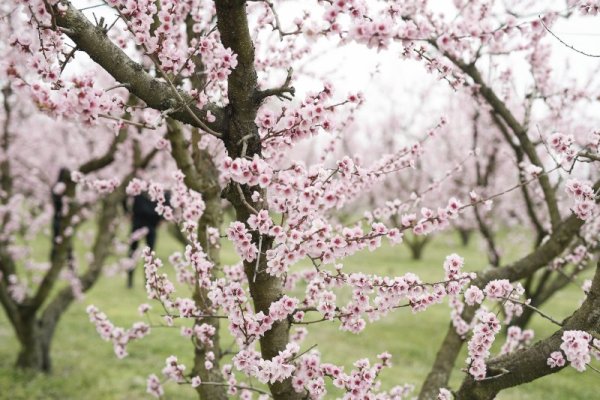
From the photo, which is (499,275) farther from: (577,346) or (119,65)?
(119,65)

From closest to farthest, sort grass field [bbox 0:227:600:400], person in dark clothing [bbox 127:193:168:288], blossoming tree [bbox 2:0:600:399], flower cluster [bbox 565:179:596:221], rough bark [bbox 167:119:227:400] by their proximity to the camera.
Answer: blossoming tree [bbox 2:0:600:399] < flower cluster [bbox 565:179:596:221] < rough bark [bbox 167:119:227:400] < grass field [bbox 0:227:600:400] < person in dark clothing [bbox 127:193:168:288]

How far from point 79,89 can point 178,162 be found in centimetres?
223

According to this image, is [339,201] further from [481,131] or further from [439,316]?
[481,131]

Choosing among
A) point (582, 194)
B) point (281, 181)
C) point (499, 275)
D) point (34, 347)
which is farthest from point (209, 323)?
point (34, 347)

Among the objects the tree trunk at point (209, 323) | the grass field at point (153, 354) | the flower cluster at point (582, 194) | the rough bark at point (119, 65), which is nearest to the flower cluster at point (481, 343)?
the flower cluster at point (582, 194)

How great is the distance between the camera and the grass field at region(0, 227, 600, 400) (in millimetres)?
6562

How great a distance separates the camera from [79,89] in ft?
6.44

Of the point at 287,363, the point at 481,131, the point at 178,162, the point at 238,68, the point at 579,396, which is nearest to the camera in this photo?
the point at 238,68

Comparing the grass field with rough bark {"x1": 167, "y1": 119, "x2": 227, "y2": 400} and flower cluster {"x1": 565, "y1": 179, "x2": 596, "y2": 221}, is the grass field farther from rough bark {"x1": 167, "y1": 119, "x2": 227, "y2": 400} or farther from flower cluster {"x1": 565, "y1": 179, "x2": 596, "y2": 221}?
flower cluster {"x1": 565, "y1": 179, "x2": 596, "y2": 221}

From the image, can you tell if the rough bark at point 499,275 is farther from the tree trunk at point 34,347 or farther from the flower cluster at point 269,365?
the tree trunk at point 34,347

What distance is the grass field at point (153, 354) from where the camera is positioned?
656 cm

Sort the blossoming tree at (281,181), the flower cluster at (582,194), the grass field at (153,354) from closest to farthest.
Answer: the blossoming tree at (281,181), the flower cluster at (582,194), the grass field at (153,354)

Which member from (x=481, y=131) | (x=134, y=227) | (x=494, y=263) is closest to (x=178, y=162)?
(x=494, y=263)

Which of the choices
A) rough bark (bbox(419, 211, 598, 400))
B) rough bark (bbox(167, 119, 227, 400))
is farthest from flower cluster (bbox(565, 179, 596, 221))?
rough bark (bbox(167, 119, 227, 400))
